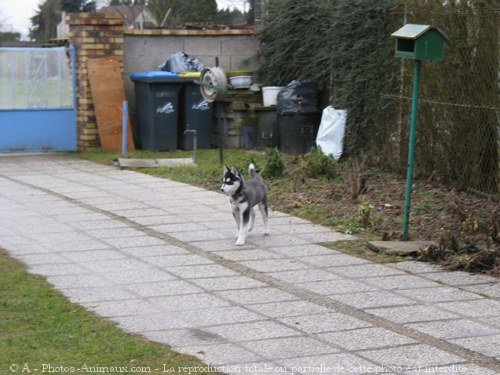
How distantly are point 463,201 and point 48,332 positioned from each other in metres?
6.01

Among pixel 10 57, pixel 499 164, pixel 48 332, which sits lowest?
pixel 48 332

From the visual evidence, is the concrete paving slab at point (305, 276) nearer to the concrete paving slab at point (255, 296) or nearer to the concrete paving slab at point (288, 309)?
the concrete paving slab at point (255, 296)

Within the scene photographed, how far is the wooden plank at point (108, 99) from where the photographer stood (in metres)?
15.4

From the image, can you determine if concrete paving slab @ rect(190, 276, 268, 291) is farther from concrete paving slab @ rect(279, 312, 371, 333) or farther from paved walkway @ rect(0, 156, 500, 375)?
concrete paving slab @ rect(279, 312, 371, 333)

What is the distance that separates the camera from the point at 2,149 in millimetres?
15414

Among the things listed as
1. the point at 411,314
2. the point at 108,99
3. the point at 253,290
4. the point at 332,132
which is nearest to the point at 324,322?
the point at 411,314

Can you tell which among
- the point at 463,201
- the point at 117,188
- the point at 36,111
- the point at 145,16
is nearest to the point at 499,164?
the point at 463,201

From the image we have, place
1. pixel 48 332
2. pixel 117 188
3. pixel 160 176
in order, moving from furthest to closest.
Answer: pixel 160 176 → pixel 117 188 → pixel 48 332

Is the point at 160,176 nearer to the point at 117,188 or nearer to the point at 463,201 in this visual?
the point at 117,188

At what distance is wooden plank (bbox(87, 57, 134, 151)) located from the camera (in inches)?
607

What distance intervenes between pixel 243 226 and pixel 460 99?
370 cm

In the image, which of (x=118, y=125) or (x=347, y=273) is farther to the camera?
(x=118, y=125)

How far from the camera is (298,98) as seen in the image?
14.4 metres

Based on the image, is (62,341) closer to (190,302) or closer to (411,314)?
(190,302)
